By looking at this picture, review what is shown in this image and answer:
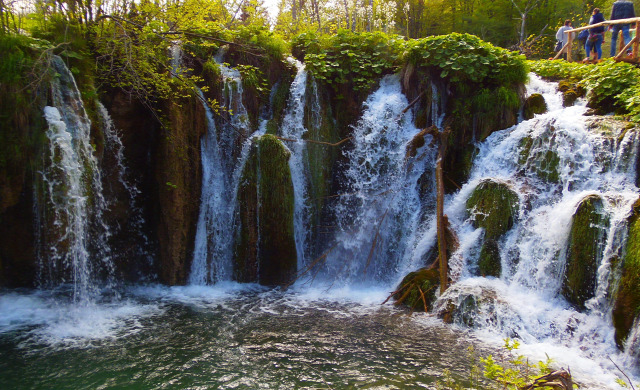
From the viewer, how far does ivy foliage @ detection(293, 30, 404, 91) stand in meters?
9.62

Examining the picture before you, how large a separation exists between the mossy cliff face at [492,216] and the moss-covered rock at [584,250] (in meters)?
1.07

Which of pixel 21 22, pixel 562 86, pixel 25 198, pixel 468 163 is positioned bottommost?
pixel 25 198

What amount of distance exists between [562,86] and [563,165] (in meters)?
2.94

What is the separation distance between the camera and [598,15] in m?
11.0

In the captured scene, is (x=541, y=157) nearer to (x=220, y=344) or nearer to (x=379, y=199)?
(x=379, y=199)

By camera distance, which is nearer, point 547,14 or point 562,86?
point 562,86

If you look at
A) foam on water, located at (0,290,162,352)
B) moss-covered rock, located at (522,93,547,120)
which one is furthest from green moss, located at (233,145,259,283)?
moss-covered rock, located at (522,93,547,120)

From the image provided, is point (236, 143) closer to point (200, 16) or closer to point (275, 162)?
point (275, 162)

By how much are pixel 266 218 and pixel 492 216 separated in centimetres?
417

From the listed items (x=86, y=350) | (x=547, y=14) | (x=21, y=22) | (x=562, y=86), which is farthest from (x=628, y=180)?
(x=547, y=14)

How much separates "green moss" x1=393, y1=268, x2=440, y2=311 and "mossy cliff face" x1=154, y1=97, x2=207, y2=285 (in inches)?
163

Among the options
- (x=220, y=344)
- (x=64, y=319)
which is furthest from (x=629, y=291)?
(x=64, y=319)

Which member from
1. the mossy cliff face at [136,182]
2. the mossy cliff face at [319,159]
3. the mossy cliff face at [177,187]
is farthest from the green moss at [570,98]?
the mossy cliff face at [136,182]

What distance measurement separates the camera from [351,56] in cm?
987
